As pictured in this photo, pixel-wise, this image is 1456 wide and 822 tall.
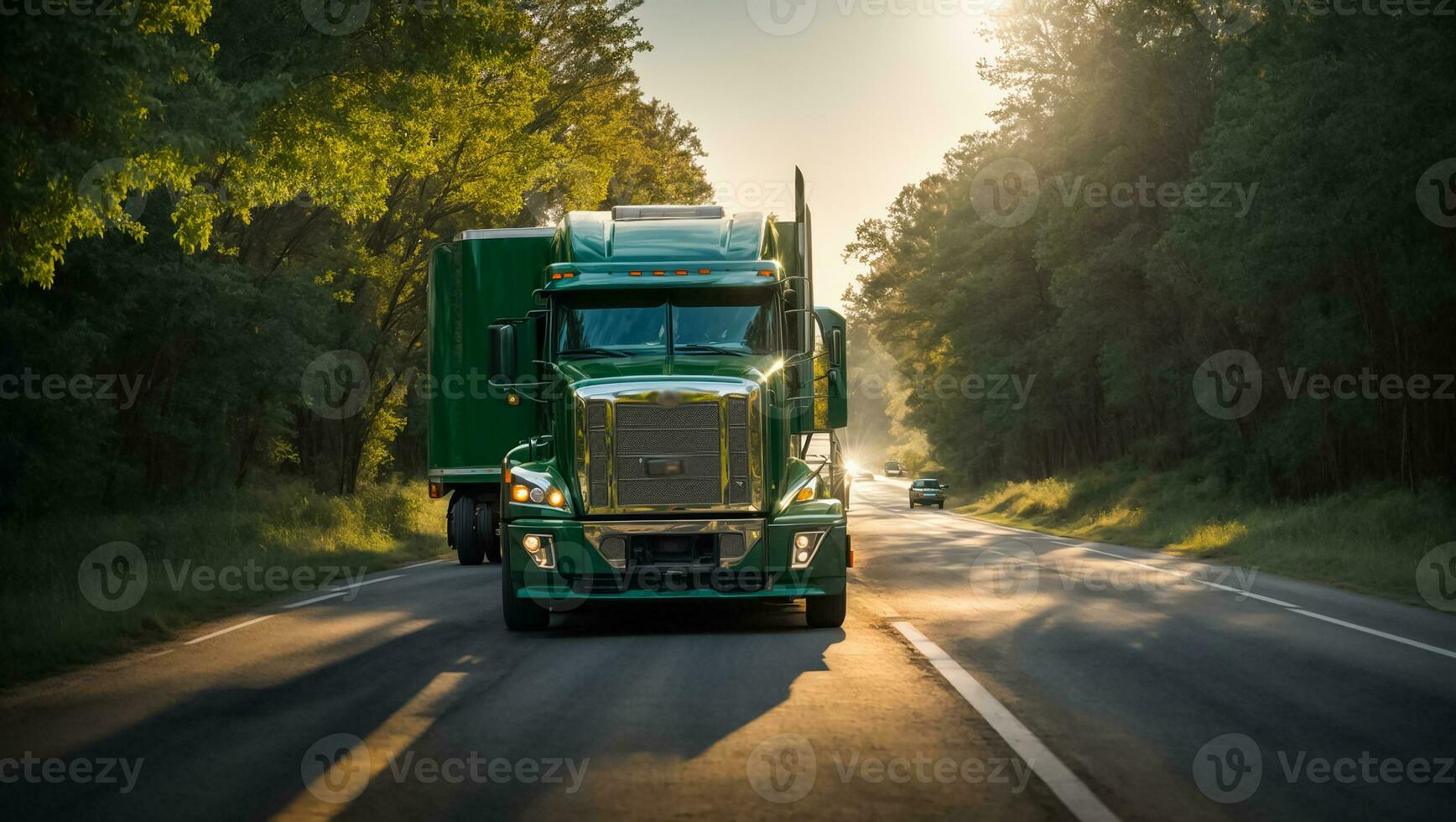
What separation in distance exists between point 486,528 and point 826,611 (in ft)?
32.8

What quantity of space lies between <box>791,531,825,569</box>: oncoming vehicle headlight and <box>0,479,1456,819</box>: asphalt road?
2.26 ft

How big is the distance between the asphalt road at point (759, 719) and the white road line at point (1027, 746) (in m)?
0.03

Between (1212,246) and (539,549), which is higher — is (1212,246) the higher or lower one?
the higher one

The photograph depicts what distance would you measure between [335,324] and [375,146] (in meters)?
17.2

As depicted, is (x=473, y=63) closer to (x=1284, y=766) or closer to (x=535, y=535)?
(x=535, y=535)

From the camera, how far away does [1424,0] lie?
26016 millimetres

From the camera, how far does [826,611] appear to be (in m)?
12.8

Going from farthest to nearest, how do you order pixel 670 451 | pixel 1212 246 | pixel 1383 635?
pixel 1212 246 < pixel 1383 635 < pixel 670 451

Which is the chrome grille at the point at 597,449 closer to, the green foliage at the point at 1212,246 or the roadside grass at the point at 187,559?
the roadside grass at the point at 187,559

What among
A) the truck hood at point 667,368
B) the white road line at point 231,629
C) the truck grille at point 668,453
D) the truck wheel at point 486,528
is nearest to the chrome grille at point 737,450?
the truck grille at point 668,453

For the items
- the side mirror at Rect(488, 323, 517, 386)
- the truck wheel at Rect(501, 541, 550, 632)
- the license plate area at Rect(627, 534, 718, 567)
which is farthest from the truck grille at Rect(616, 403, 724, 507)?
the side mirror at Rect(488, 323, 517, 386)

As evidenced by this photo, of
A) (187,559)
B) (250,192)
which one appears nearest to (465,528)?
(187,559)

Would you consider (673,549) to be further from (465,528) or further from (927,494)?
(927,494)

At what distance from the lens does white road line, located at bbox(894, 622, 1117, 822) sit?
6.20 metres
